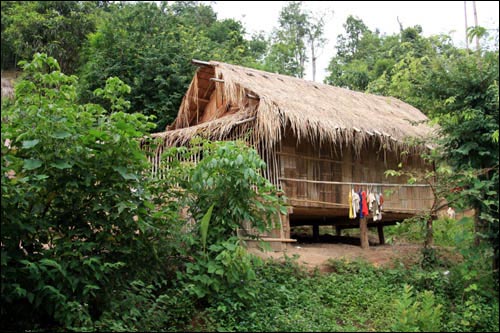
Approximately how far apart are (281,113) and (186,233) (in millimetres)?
3164

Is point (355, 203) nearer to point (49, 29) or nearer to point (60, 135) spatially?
→ point (60, 135)

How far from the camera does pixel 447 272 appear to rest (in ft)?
25.2

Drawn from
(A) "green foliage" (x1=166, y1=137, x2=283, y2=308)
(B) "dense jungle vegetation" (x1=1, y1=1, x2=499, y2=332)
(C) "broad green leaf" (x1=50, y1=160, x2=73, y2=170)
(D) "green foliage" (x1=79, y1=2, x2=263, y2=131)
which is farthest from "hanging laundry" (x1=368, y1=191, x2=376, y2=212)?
(D) "green foliage" (x1=79, y1=2, x2=263, y2=131)

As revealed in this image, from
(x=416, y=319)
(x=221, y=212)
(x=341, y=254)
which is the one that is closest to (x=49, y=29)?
(x=341, y=254)

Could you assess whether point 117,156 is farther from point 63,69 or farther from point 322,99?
point 63,69

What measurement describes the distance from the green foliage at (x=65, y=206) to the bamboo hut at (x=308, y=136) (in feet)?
8.09

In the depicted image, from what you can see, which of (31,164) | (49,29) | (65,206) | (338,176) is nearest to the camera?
(31,164)

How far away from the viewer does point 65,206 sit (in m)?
5.88

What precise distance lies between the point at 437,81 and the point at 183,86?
8.62 metres

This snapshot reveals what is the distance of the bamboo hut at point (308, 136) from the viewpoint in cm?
933

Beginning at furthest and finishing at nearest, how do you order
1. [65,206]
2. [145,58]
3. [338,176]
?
[145,58] → [338,176] → [65,206]

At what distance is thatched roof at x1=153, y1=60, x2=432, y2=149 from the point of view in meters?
9.20

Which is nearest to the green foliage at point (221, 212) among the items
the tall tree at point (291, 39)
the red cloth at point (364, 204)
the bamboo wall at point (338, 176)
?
the bamboo wall at point (338, 176)

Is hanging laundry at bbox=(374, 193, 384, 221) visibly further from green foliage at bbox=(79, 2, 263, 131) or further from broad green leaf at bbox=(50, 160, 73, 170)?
green foliage at bbox=(79, 2, 263, 131)
